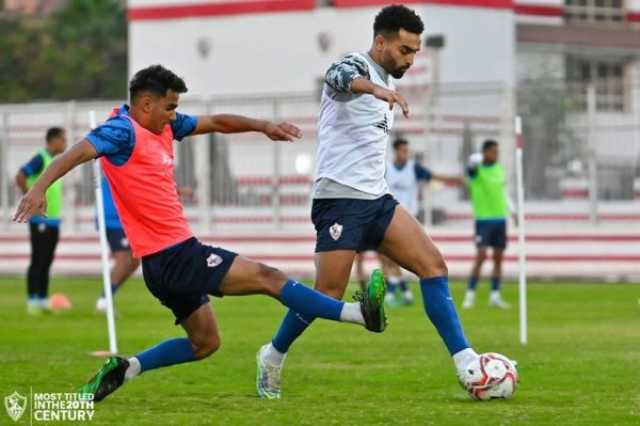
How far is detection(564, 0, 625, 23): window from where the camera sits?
1864 inches

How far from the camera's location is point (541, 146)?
108 feet

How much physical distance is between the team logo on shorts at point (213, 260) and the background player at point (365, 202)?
1.08 metres

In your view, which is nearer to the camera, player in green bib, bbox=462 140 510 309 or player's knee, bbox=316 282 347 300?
player's knee, bbox=316 282 347 300

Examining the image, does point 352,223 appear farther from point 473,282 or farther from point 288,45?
point 288,45

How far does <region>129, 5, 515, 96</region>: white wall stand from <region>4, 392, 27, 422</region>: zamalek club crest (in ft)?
101

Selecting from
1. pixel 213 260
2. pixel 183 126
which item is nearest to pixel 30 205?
pixel 213 260

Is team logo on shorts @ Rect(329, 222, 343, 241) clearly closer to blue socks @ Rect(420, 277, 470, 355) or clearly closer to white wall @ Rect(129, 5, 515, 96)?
blue socks @ Rect(420, 277, 470, 355)

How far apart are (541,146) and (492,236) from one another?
23.8 feet

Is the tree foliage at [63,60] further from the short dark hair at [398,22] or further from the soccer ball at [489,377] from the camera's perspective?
the soccer ball at [489,377]

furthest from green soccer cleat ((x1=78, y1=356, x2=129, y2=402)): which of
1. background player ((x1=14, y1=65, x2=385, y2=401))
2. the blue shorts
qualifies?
the blue shorts

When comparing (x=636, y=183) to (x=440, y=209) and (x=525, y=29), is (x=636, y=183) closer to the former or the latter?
(x=440, y=209)

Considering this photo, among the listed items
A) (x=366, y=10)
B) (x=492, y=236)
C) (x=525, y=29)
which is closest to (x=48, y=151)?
(x=492, y=236)

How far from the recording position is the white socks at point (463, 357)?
12023 mm

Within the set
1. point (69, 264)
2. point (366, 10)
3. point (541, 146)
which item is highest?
point (366, 10)
